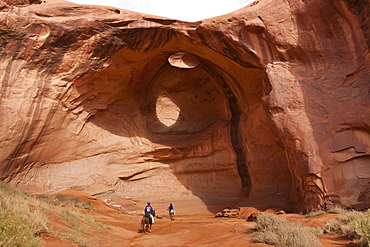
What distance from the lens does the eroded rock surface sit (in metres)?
10.1

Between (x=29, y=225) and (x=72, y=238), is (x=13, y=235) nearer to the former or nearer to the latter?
(x=29, y=225)

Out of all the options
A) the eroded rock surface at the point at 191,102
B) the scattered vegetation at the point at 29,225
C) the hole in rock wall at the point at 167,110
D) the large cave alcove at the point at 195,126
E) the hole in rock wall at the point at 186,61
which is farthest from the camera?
the hole in rock wall at the point at 167,110

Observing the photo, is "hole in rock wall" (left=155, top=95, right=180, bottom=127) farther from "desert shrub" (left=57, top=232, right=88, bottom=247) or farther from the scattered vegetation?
"desert shrub" (left=57, top=232, right=88, bottom=247)

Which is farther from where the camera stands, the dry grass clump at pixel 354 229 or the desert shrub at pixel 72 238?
the desert shrub at pixel 72 238

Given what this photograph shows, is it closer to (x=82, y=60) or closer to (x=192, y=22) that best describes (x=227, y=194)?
(x=192, y=22)

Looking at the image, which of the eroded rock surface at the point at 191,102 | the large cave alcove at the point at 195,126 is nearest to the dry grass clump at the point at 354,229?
the eroded rock surface at the point at 191,102

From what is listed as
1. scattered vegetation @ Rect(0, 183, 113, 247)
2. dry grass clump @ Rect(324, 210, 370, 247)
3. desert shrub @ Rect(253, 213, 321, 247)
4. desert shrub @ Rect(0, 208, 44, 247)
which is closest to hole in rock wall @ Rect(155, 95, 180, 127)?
scattered vegetation @ Rect(0, 183, 113, 247)

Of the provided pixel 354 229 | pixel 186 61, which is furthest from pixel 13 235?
pixel 186 61

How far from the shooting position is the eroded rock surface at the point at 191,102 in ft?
33.0

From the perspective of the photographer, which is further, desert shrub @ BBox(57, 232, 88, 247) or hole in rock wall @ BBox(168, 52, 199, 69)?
hole in rock wall @ BBox(168, 52, 199, 69)

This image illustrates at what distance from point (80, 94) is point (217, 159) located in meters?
7.49

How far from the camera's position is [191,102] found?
17.5m

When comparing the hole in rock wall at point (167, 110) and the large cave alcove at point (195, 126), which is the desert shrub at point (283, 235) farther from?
the hole in rock wall at point (167, 110)

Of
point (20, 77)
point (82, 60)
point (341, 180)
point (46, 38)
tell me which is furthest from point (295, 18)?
point (20, 77)
